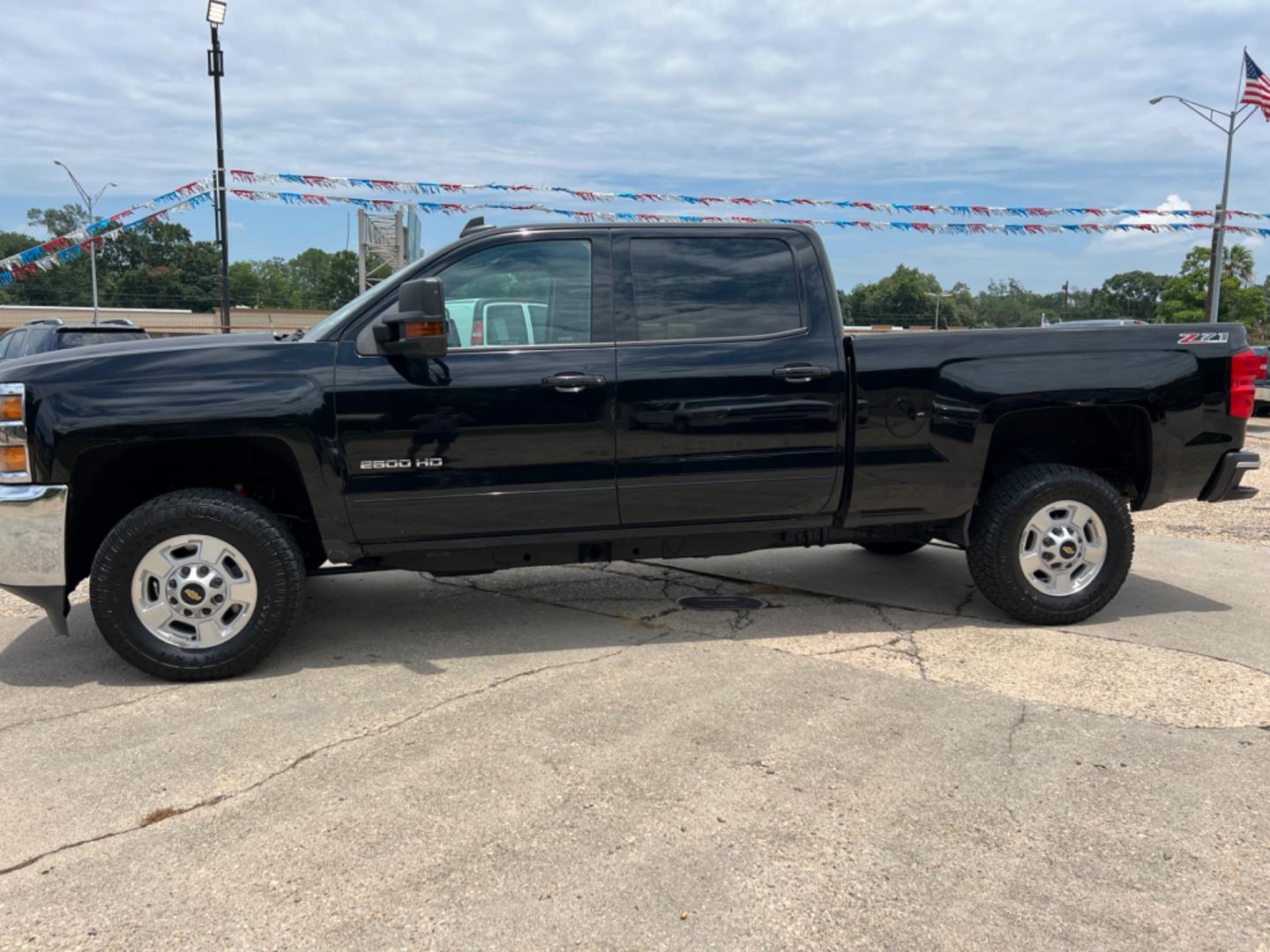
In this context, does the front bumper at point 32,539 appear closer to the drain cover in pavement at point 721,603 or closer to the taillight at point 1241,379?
the drain cover in pavement at point 721,603

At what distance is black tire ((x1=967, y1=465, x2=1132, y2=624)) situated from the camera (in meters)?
4.65

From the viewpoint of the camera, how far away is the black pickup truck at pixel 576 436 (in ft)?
12.8

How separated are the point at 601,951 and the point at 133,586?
2717 mm

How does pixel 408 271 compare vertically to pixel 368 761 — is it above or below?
above

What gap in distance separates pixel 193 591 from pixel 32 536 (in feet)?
2.15

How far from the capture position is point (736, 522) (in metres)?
4.48

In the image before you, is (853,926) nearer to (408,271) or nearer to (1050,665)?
(1050,665)

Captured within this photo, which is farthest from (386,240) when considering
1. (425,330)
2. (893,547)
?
(425,330)

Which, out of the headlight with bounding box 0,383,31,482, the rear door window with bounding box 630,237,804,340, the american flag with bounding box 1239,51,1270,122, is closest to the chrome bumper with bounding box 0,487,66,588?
the headlight with bounding box 0,383,31,482

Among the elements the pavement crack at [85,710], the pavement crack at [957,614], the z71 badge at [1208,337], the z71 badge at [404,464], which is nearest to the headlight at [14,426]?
the pavement crack at [85,710]

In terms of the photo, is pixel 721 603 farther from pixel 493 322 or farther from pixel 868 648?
pixel 493 322

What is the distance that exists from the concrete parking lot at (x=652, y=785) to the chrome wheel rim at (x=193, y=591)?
0.83 feet

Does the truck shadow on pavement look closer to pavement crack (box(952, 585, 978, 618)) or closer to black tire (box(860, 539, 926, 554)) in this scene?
pavement crack (box(952, 585, 978, 618))

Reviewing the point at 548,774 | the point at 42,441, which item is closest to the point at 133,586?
the point at 42,441
